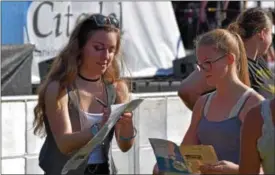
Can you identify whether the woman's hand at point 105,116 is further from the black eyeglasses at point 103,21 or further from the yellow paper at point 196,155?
the yellow paper at point 196,155

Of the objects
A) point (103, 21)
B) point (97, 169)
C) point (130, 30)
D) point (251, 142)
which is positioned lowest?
point (97, 169)

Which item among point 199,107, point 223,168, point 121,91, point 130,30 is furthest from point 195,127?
point 130,30

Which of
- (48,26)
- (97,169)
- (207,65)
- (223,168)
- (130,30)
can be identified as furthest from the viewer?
(130,30)

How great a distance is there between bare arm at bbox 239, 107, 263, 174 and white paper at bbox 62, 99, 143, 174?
0.92 meters

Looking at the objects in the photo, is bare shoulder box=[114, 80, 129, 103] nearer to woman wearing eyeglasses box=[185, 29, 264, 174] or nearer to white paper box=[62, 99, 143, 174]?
white paper box=[62, 99, 143, 174]

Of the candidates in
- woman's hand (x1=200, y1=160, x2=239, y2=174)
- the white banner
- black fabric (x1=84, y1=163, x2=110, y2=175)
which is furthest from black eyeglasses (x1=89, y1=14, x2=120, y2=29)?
the white banner

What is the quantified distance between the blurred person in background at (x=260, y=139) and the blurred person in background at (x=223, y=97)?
730 mm

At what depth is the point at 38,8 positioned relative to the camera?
9.85 m

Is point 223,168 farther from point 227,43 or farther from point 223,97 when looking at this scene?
point 227,43

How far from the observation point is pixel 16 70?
7.93 metres

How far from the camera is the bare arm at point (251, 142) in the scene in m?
2.86

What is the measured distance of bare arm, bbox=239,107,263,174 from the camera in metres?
2.86

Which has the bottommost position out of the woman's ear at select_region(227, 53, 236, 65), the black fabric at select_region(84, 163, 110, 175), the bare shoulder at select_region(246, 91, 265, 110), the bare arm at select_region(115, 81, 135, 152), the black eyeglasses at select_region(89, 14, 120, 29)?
the black fabric at select_region(84, 163, 110, 175)

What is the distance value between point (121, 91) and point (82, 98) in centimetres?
23
